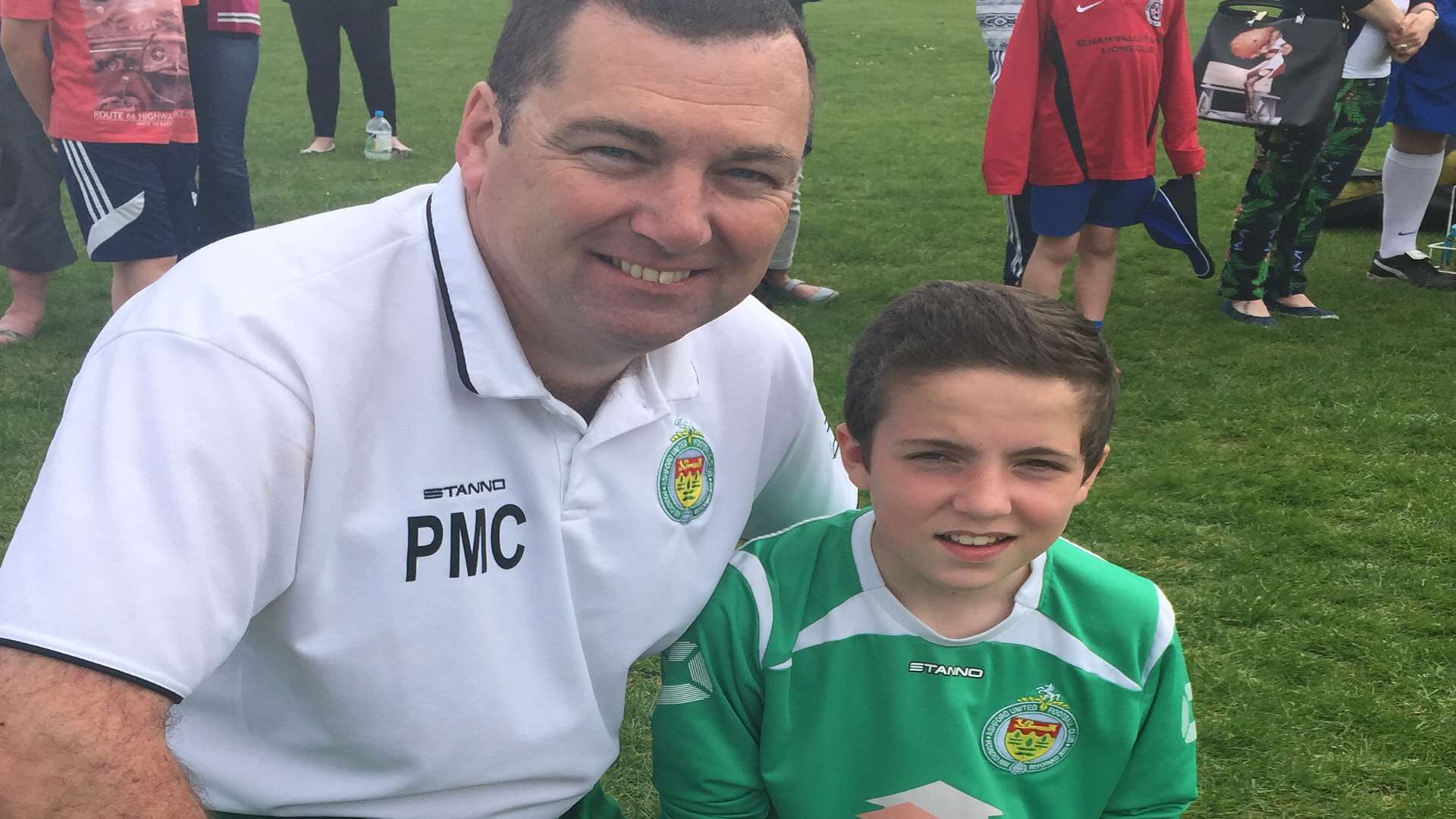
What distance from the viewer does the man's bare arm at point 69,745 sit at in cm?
147

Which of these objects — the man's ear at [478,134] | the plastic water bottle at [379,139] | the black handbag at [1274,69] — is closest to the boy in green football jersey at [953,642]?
the man's ear at [478,134]

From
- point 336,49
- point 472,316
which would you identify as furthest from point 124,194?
point 336,49

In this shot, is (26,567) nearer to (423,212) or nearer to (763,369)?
(423,212)

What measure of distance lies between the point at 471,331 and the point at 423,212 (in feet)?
0.75

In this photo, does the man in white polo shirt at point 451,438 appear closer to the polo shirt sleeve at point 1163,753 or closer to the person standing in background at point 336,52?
the polo shirt sleeve at point 1163,753

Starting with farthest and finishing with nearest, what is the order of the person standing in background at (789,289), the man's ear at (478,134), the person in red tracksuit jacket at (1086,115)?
1. the person standing in background at (789,289)
2. the person in red tracksuit jacket at (1086,115)
3. the man's ear at (478,134)

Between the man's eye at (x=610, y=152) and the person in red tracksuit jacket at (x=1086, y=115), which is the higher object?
the man's eye at (x=610, y=152)

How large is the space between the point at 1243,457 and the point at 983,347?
10.3 feet

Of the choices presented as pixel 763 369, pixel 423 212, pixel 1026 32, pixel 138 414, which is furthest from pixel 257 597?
pixel 1026 32

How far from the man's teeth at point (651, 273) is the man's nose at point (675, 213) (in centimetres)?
4

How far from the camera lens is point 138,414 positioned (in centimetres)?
159

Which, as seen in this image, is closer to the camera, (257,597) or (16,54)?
(257,597)

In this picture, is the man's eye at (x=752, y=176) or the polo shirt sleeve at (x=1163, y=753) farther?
the polo shirt sleeve at (x=1163, y=753)

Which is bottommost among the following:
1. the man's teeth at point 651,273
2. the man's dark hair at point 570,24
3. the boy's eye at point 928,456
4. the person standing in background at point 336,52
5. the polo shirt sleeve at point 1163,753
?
the person standing in background at point 336,52
